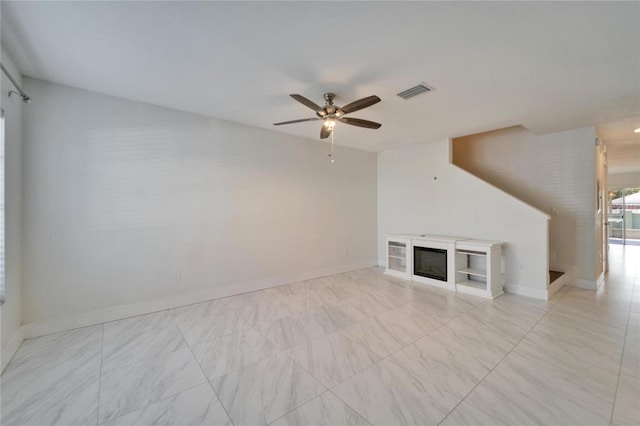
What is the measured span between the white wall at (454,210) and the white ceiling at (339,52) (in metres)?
1.57

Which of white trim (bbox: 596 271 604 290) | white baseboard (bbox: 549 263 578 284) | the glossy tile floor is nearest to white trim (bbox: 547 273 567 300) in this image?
white baseboard (bbox: 549 263 578 284)

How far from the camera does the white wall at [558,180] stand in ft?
14.4

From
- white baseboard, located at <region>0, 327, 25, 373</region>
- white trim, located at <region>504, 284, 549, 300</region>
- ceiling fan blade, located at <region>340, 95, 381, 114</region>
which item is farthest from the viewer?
white trim, located at <region>504, 284, 549, 300</region>

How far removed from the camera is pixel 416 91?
2973mm

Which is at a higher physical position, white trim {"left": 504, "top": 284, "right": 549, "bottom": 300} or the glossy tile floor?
white trim {"left": 504, "top": 284, "right": 549, "bottom": 300}

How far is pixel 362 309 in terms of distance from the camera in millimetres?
3547

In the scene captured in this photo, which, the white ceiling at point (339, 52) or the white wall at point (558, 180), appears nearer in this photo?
the white ceiling at point (339, 52)

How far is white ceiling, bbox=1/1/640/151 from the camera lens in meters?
1.83

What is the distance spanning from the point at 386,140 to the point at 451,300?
312cm

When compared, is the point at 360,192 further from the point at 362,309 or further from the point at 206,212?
the point at 206,212

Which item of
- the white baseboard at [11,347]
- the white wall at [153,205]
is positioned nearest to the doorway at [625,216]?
the white wall at [153,205]

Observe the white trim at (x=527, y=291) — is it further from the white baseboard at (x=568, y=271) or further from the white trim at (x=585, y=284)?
the white trim at (x=585, y=284)

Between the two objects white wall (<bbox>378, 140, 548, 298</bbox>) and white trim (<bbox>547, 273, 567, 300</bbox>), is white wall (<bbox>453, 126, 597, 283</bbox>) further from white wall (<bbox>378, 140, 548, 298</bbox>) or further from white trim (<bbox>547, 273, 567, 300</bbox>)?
white wall (<bbox>378, 140, 548, 298</bbox>)

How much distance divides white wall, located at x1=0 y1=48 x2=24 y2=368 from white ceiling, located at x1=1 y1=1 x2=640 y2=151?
0.39 metres
